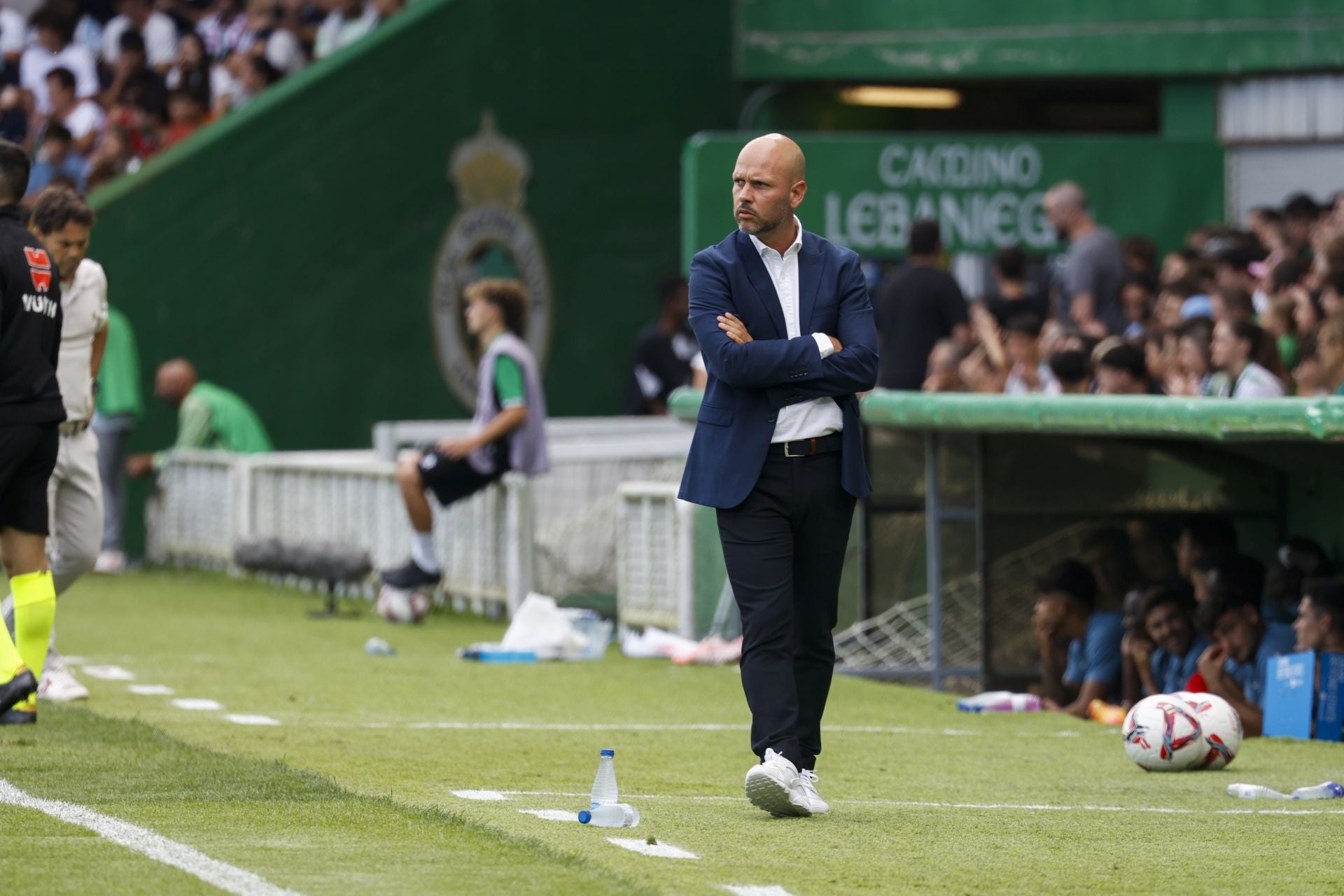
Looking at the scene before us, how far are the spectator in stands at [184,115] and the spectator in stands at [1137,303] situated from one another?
378 inches

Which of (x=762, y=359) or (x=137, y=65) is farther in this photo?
(x=137, y=65)

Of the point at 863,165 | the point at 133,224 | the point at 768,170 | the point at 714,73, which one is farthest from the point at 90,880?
the point at 714,73

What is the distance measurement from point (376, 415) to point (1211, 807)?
14359 mm

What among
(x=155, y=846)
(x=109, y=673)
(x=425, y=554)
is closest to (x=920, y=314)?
(x=425, y=554)

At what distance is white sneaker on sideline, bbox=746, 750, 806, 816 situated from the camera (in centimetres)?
698

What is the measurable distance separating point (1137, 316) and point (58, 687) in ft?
22.9

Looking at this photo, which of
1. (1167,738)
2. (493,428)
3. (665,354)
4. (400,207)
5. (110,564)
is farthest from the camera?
(400,207)

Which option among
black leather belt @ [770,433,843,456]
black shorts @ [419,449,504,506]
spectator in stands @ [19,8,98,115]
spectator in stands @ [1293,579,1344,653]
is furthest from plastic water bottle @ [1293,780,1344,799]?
spectator in stands @ [19,8,98,115]

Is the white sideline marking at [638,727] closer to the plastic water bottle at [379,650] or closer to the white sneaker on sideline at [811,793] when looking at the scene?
the white sneaker on sideline at [811,793]

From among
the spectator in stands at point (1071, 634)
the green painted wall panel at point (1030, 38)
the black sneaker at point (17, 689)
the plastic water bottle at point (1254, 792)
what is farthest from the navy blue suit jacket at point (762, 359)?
the green painted wall panel at point (1030, 38)

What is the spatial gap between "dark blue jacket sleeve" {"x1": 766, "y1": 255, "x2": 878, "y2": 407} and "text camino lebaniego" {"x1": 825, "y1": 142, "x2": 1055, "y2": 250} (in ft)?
26.1

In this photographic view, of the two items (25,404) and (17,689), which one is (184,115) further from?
(17,689)

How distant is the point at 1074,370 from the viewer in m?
12.1

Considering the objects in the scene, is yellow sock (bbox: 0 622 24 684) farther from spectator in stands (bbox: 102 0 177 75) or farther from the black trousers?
spectator in stands (bbox: 102 0 177 75)
